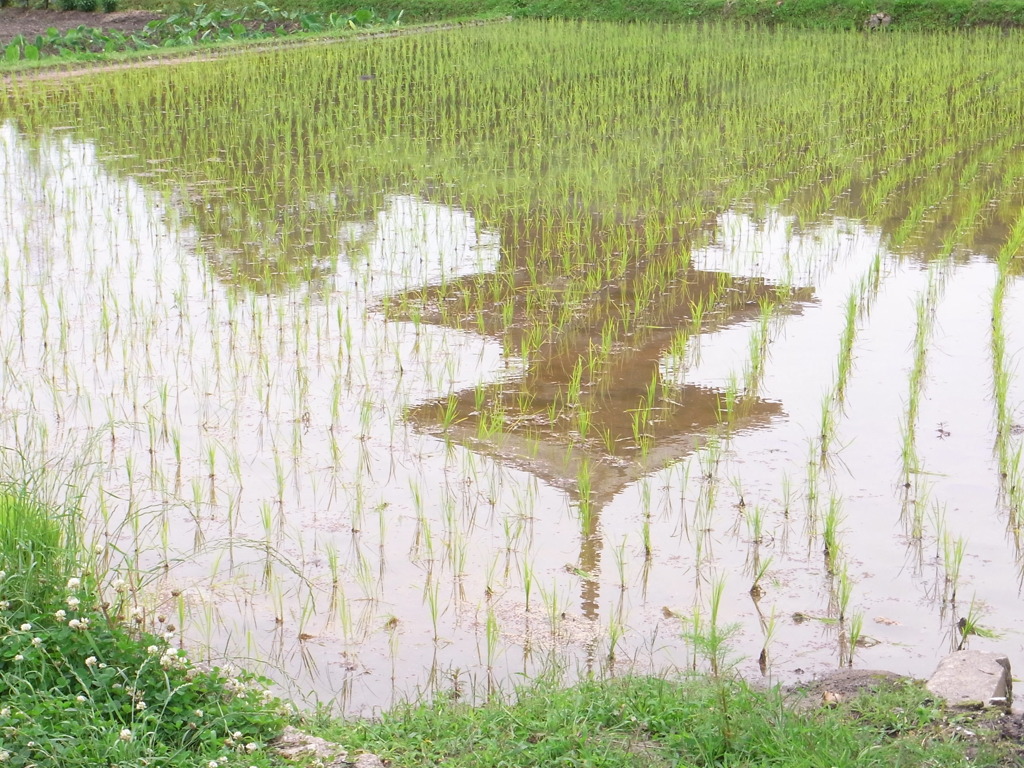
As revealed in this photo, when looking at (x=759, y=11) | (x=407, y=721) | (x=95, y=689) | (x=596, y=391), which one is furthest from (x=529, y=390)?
(x=759, y=11)

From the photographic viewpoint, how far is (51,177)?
330 inches

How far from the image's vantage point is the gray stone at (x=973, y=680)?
8.45 feet

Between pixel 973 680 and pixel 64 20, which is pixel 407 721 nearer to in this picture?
pixel 973 680

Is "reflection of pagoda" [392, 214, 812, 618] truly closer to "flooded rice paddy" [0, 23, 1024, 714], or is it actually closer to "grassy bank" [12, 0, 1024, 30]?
"flooded rice paddy" [0, 23, 1024, 714]

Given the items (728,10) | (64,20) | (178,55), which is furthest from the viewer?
(64,20)

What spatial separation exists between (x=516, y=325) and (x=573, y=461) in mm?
1540

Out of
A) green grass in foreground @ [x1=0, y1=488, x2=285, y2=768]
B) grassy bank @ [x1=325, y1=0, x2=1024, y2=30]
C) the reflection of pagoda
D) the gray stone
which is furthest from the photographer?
grassy bank @ [x1=325, y1=0, x2=1024, y2=30]

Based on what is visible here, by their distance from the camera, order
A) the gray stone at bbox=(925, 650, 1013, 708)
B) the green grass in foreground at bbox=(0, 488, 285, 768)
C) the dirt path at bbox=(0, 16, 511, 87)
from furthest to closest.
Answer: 1. the dirt path at bbox=(0, 16, 511, 87)
2. the gray stone at bbox=(925, 650, 1013, 708)
3. the green grass in foreground at bbox=(0, 488, 285, 768)

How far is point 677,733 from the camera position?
2461 millimetres

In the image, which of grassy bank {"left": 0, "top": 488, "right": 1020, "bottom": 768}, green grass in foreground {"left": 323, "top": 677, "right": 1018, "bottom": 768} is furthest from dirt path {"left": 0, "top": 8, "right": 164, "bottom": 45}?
green grass in foreground {"left": 323, "top": 677, "right": 1018, "bottom": 768}

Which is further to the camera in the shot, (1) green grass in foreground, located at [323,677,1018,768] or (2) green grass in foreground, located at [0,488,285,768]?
(1) green grass in foreground, located at [323,677,1018,768]

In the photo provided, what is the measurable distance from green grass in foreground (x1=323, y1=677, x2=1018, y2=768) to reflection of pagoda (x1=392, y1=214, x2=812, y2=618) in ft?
2.12

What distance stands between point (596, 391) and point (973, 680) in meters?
2.31

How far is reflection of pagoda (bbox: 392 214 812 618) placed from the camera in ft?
13.4
